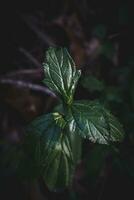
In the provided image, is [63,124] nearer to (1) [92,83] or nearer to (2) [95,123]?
(2) [95,123]

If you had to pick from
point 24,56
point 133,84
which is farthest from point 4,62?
point 133,84

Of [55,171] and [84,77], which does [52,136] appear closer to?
[55,171]

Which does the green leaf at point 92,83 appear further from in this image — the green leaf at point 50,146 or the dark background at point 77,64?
the green leaf at point 50,146

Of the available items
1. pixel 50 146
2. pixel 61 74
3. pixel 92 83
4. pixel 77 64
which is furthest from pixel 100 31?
pixel 50 146

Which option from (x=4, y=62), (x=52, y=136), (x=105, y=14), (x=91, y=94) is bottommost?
(x=52, y=136)

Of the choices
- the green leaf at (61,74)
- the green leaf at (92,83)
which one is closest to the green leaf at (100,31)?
the green leaf at (92,83)

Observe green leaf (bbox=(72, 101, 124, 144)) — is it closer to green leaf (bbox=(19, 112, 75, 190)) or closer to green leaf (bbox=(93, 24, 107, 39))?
green leaf (bbox=(19, 112, 75, 190))
